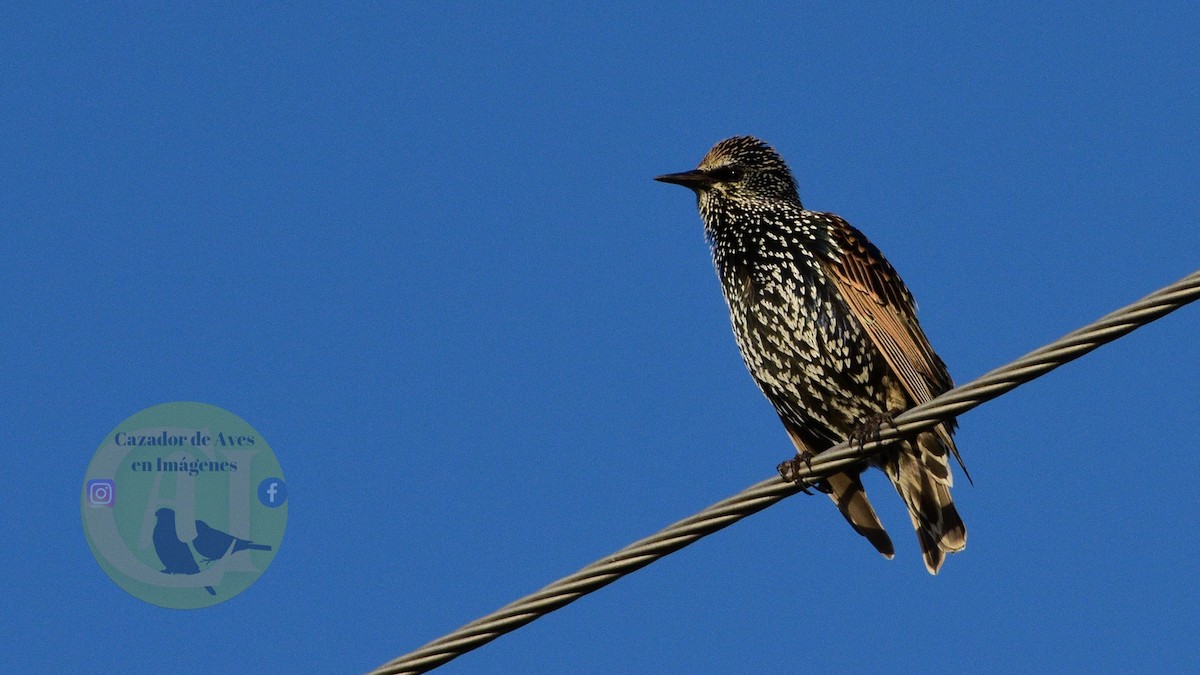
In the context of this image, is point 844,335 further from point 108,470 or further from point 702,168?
point 108,470

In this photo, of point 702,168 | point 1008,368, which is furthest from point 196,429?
point 1008,368

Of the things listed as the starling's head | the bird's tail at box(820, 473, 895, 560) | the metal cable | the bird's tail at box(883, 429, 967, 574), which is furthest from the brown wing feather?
the metal cable

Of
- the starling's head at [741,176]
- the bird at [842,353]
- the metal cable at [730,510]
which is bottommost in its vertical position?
the metal cable at [730,510]

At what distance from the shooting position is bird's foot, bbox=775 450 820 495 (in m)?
5.49

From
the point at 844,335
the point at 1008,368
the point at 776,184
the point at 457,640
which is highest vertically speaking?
the point at 776,184

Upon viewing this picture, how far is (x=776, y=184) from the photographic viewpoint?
8.55 metres

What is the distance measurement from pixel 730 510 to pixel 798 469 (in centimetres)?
140

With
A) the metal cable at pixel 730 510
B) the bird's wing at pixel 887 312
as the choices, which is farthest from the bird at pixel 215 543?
the metal cable at pixel 730 510

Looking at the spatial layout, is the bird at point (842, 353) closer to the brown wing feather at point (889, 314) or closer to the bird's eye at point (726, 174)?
the brown wing feather at point (889, 314)

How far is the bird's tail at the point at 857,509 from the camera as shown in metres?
7.18

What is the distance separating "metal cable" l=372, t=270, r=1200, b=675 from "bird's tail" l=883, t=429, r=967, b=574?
91.9 inches

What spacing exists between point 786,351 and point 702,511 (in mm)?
2541

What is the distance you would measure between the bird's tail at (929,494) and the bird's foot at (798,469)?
78cm

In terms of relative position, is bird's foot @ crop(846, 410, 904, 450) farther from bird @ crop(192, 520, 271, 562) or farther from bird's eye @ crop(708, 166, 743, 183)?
bird @ crop(192, 520, 271, 562)
